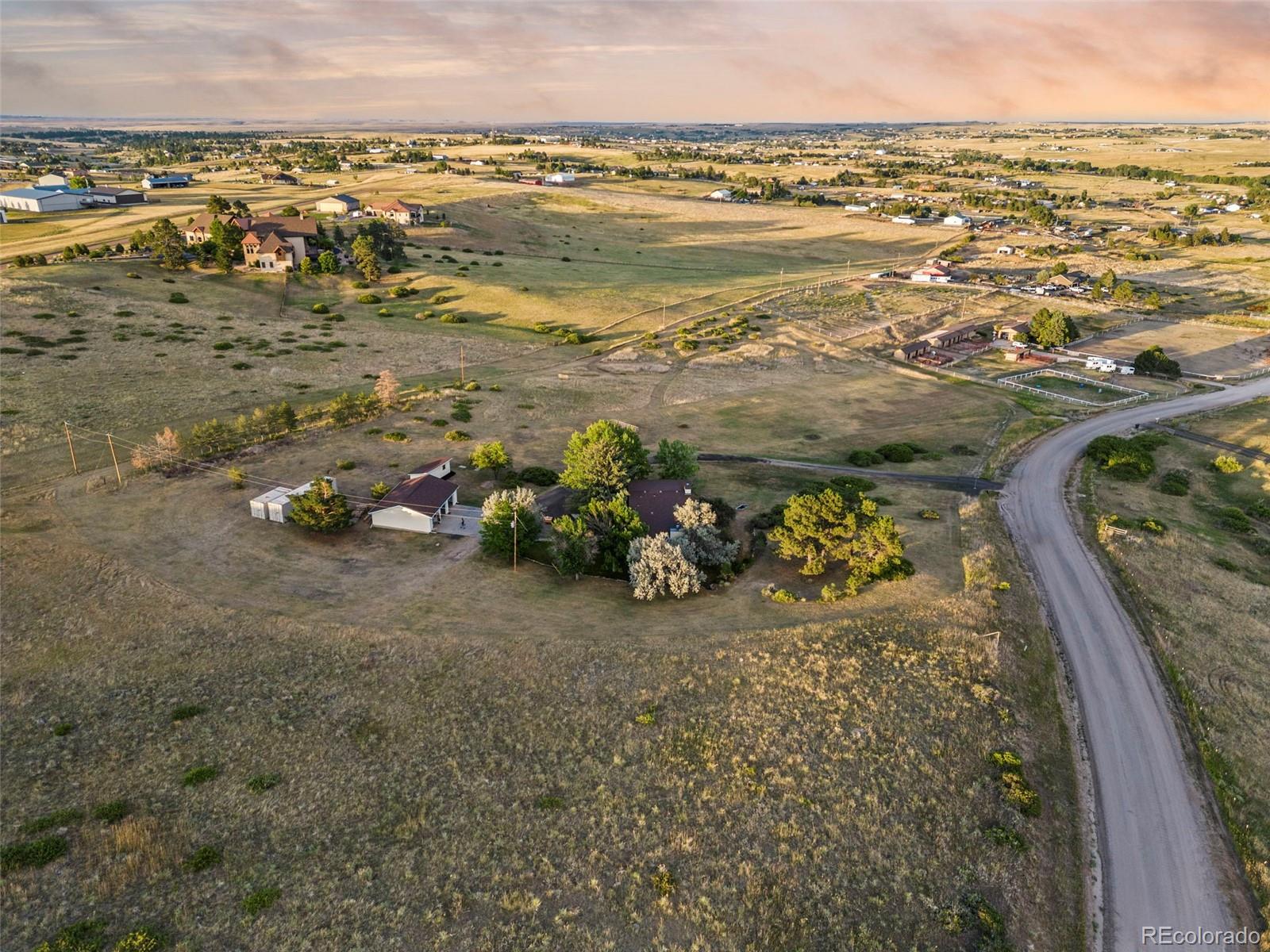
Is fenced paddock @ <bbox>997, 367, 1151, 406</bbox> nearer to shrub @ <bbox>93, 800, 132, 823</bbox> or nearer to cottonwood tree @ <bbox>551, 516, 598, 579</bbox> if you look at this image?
cottonwood tree @ <bbox>551, 516, 598, 579</bbox>

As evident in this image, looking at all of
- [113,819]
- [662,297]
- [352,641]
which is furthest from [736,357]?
[113,819]

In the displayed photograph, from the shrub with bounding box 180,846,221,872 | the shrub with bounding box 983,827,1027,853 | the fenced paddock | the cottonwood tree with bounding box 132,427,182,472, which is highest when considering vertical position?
the fenced paddock

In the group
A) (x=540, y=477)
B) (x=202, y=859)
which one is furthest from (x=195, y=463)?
(x=202, y=859)

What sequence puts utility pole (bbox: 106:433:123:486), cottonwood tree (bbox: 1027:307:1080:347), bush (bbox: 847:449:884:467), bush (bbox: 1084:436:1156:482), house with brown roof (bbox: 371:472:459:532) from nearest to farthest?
house with brown roof (bbox: 371:472:459:532) → utility pole (bbox: 106:433:123:486) → bush (bbox: 1084:436:1156:482) → bush (bbox: 847:449:884:467) → cottonwood tree (bbox: 1027:307:1080:347)

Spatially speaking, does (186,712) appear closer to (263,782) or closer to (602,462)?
(263,782)

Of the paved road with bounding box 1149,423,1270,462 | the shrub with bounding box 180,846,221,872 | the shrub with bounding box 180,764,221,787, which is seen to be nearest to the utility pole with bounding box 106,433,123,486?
the shrub with bounding box 180,764,221,787

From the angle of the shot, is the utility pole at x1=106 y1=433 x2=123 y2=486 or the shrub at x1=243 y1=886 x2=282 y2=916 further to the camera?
the utility pole at x1=106 y1=433 x2=123 y2=486

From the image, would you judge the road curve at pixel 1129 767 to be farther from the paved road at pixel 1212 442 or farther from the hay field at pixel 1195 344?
the hay field at pixel 1195 344

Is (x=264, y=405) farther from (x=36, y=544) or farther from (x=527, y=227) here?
(x=527, y=227)
